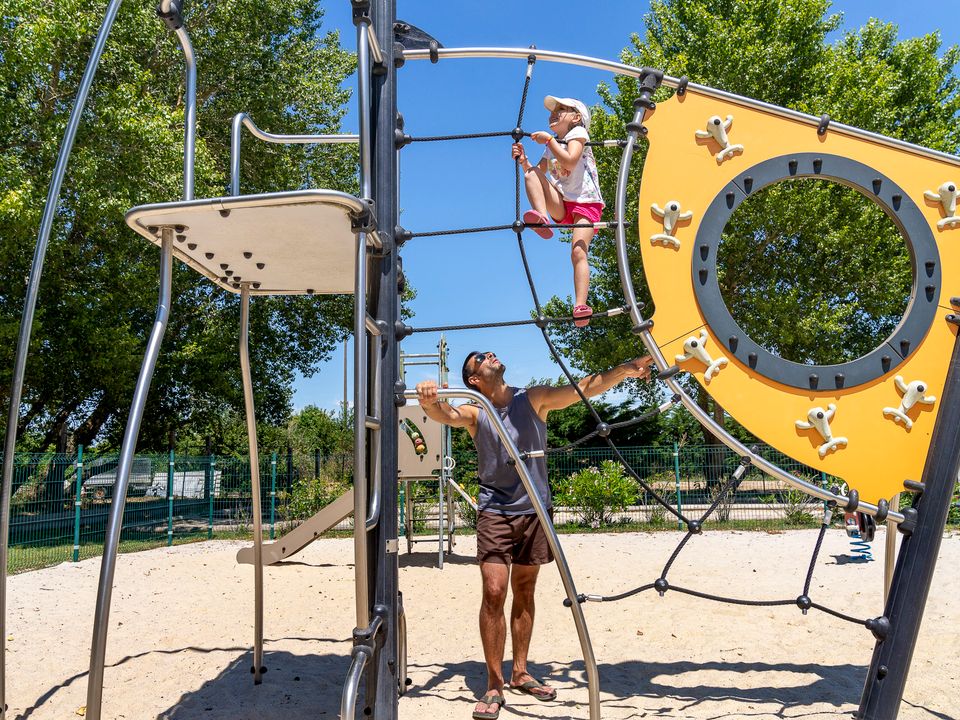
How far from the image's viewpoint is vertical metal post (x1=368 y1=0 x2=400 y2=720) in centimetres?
288

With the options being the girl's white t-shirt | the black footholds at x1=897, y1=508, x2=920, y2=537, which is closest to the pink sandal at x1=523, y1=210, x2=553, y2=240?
the girl's white t-shirt

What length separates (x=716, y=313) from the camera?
3.12 metres

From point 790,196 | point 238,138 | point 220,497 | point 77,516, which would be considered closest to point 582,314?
point 238,138

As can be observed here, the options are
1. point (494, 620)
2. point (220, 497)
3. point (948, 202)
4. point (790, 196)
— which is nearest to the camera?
point (948, 202)

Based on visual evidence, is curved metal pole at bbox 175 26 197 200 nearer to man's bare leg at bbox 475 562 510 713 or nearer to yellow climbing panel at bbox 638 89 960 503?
yellow climbing panel at bbox 638 89 960 503

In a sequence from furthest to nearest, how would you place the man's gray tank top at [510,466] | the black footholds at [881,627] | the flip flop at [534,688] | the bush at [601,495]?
1. the bush at [601,495]
2. the flip flop at [534,688]
3. the man's gray tank top at [510,466]
4. the black footholds at [881,627]

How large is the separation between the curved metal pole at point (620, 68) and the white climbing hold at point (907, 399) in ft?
3.15

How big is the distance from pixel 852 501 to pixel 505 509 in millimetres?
1474

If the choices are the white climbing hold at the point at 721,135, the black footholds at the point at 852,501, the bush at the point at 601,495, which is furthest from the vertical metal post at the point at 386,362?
the bush at the point at 601,495

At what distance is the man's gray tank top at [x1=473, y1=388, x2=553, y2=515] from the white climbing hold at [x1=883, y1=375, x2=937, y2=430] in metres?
1.46

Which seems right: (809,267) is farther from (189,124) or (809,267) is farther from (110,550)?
(110,550)

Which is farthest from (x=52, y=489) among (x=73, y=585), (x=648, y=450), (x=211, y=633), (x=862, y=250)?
(x=862, y=250)

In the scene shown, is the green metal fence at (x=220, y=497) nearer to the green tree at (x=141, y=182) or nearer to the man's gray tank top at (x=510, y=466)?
the green tree at (x=141, y=182)

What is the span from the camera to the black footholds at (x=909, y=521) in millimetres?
3055
